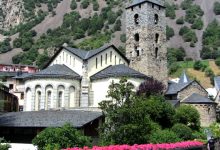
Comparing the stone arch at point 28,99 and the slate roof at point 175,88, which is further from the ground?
the slate roof at point 175,88

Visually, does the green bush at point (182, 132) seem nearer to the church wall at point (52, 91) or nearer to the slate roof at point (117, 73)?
the slate roof at point (117, 73)

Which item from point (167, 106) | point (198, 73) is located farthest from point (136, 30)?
point (198, 73)

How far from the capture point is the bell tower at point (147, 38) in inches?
2157

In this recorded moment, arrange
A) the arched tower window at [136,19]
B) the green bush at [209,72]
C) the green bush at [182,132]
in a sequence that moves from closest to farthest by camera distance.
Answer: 1. the green bush at [182,132]
2. the arched tower window at [136,19]
3. the green bush at [209,72]

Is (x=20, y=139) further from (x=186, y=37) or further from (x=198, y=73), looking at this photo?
(x=186, y=37)

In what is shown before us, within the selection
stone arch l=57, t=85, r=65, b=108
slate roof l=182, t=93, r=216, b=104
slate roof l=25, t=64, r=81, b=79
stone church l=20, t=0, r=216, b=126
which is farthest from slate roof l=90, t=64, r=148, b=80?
slate roof l=182, t=93, r=216, b=104

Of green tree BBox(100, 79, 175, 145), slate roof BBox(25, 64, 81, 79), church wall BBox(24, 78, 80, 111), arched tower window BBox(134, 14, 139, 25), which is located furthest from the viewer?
arched tower window BBox(134, 14, 139, 25)

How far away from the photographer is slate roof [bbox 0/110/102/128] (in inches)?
1476

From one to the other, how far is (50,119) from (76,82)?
40.6ft

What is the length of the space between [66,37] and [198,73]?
199ft

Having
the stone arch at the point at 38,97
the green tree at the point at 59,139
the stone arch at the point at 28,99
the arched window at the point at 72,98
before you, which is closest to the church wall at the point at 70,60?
the arched window at the point at 72,98

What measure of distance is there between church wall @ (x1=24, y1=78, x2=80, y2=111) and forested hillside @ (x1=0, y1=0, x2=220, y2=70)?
81.2m

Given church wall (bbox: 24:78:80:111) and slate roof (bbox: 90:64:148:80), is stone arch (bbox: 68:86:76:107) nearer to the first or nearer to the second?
church wall (bbox: 24:78:80:111)

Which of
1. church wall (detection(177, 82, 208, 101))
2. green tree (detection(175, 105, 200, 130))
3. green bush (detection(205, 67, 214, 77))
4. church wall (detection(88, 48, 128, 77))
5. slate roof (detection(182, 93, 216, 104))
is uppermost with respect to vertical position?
green bush (detection(205, 67, 214, 77))
